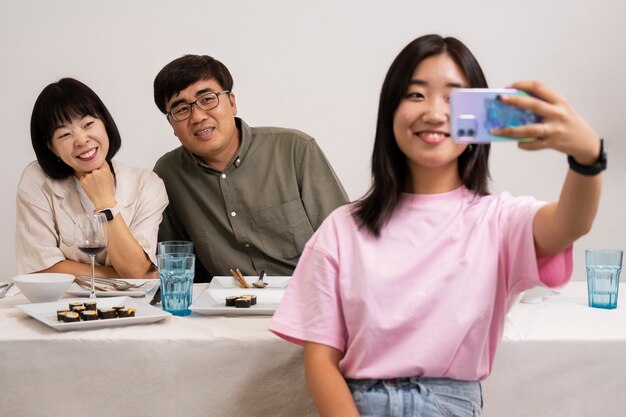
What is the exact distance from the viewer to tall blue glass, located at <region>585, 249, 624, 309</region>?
5.33 feet

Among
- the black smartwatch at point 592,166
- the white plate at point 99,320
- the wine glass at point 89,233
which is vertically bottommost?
the white plate at point 99,320

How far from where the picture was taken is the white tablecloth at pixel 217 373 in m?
1.42

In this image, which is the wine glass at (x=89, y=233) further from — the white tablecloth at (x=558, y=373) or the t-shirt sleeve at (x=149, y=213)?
the white tablecloth at (x=558, y=373)

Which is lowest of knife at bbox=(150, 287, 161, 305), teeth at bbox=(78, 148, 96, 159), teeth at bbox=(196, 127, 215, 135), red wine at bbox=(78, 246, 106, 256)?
knife at bbox=(150, 287, 161, 305)

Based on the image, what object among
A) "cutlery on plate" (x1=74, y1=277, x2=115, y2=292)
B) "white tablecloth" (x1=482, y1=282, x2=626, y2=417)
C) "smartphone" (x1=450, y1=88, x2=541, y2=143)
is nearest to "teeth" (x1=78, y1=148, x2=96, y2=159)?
"cutlery on plate" (x1=74, y1=277, x2=115, y2=292)

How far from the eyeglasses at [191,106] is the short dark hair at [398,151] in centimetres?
109

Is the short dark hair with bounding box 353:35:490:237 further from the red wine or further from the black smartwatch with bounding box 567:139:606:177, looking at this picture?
the red wine

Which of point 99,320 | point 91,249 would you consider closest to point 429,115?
point 99,320

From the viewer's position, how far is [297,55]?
332cm

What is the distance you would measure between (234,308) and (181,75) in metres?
0.97

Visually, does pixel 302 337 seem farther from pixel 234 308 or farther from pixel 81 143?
pixel 81 143

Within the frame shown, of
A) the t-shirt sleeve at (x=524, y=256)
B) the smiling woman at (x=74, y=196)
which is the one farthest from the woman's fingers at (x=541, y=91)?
the smiling woman at (x=74, y=196)

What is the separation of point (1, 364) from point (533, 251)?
1.08 m

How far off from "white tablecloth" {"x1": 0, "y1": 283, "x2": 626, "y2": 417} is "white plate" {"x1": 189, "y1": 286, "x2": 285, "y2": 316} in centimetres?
9
